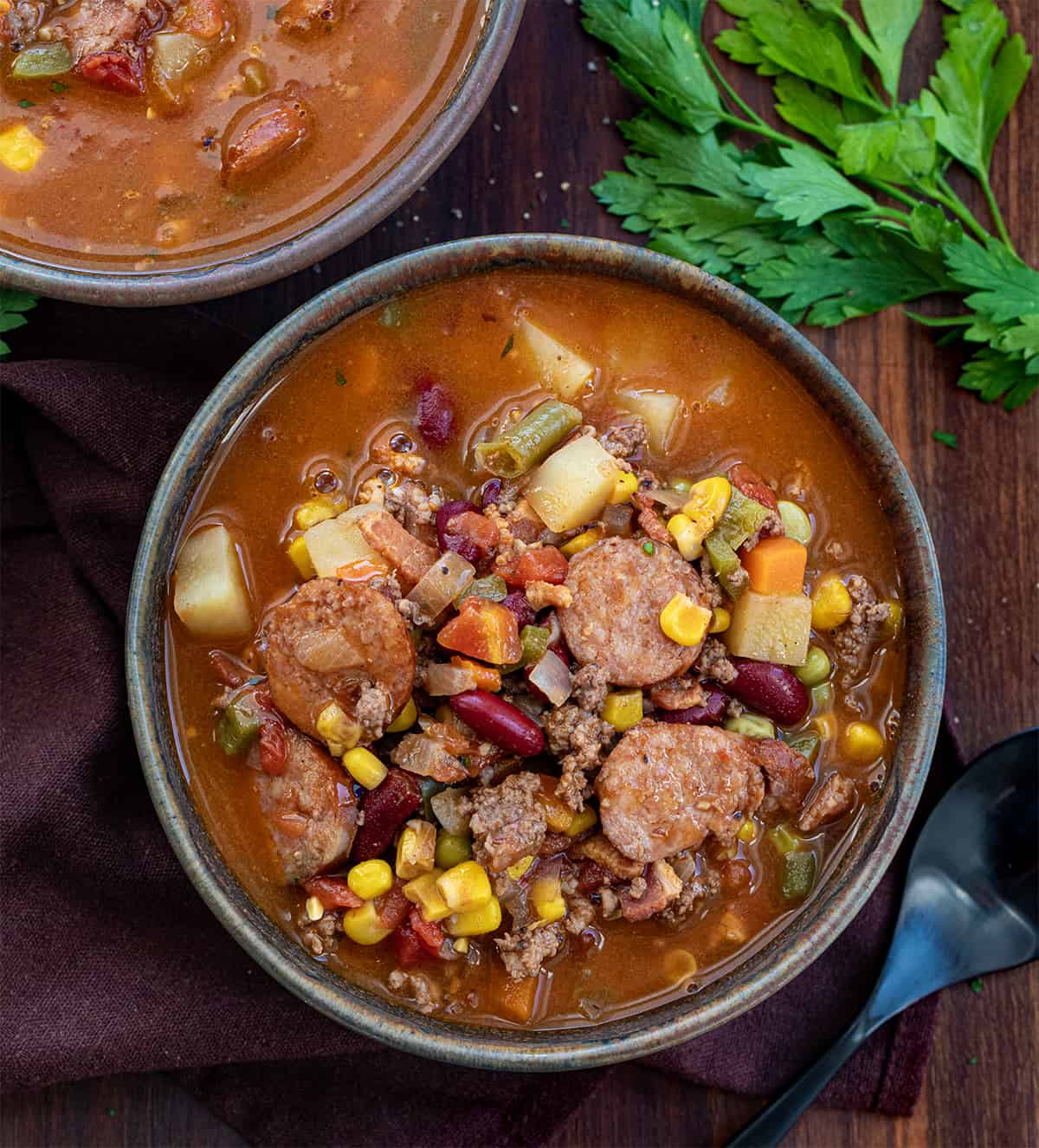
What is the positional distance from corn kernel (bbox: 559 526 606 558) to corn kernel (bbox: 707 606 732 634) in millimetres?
377

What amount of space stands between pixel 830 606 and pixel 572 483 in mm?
803

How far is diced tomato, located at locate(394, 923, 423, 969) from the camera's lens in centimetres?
306

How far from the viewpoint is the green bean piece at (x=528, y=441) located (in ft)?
10.3

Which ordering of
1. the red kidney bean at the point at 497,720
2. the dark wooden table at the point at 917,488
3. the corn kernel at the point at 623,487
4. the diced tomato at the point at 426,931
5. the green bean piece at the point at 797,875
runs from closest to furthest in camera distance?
1. the red kidney bean at the point at 497,720
2. the diced tomato at the point at 426,931
3. the corn kernel at the point at 623,487
4. the green bean piece at the point at 797,875
5. the dark wooden table at the point at 917,488

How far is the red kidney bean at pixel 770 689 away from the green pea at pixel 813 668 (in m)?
0.03

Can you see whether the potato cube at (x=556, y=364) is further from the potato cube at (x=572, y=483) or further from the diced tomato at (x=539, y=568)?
the diced tomato at (x=539, y=568)

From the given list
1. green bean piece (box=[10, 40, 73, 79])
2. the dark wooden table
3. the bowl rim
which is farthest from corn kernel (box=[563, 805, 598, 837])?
green bean piece (box=[10, 40, 73, 79])

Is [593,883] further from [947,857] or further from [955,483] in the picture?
[955,483]

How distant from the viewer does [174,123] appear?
3266mm

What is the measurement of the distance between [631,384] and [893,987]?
2.11m

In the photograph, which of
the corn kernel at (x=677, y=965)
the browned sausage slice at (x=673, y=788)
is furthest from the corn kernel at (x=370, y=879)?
the corn kernel at (x=677, y=965)

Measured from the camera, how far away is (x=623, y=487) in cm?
313

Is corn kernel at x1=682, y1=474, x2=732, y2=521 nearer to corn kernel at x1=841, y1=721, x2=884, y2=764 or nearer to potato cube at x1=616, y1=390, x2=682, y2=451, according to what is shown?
potato cube at x1=616, y1=390, x2=682, y2=451

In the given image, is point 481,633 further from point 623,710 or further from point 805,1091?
point 805,1091
